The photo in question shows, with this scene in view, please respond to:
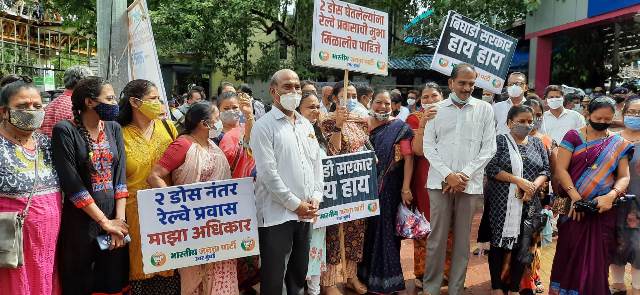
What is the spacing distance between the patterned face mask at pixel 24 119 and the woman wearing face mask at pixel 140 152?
619mm

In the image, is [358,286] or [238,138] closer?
[238,138]

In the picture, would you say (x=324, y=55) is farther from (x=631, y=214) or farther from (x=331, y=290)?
(x=631, y=214)

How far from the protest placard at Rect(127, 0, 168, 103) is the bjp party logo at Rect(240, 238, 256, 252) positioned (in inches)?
65.6

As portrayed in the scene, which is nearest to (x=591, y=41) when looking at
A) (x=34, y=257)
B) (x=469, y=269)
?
(x=469, y=269)

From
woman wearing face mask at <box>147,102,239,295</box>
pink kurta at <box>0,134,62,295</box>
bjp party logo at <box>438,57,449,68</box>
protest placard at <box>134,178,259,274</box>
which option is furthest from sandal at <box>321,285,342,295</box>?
bjp party logo at <box>438,57,449,68</box>

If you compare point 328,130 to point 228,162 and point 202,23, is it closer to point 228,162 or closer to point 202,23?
point 228,162

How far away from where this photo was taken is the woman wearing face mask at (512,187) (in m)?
4.18

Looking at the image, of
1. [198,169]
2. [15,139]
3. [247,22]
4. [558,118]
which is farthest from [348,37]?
[247,22]

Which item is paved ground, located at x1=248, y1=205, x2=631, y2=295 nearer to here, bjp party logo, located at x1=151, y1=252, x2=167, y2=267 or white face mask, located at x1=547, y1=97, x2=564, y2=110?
white face mask, located at x1=547, y1=97, x2=564, y2=110

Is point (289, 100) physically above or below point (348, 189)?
above

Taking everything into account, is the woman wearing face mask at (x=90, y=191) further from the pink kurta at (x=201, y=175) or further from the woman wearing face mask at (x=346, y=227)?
the woman wearing face mask at (x=346, y=227)

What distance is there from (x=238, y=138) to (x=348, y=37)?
47.8 inches

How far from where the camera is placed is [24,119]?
295 cm

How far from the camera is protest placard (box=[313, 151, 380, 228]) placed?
4.06 m
